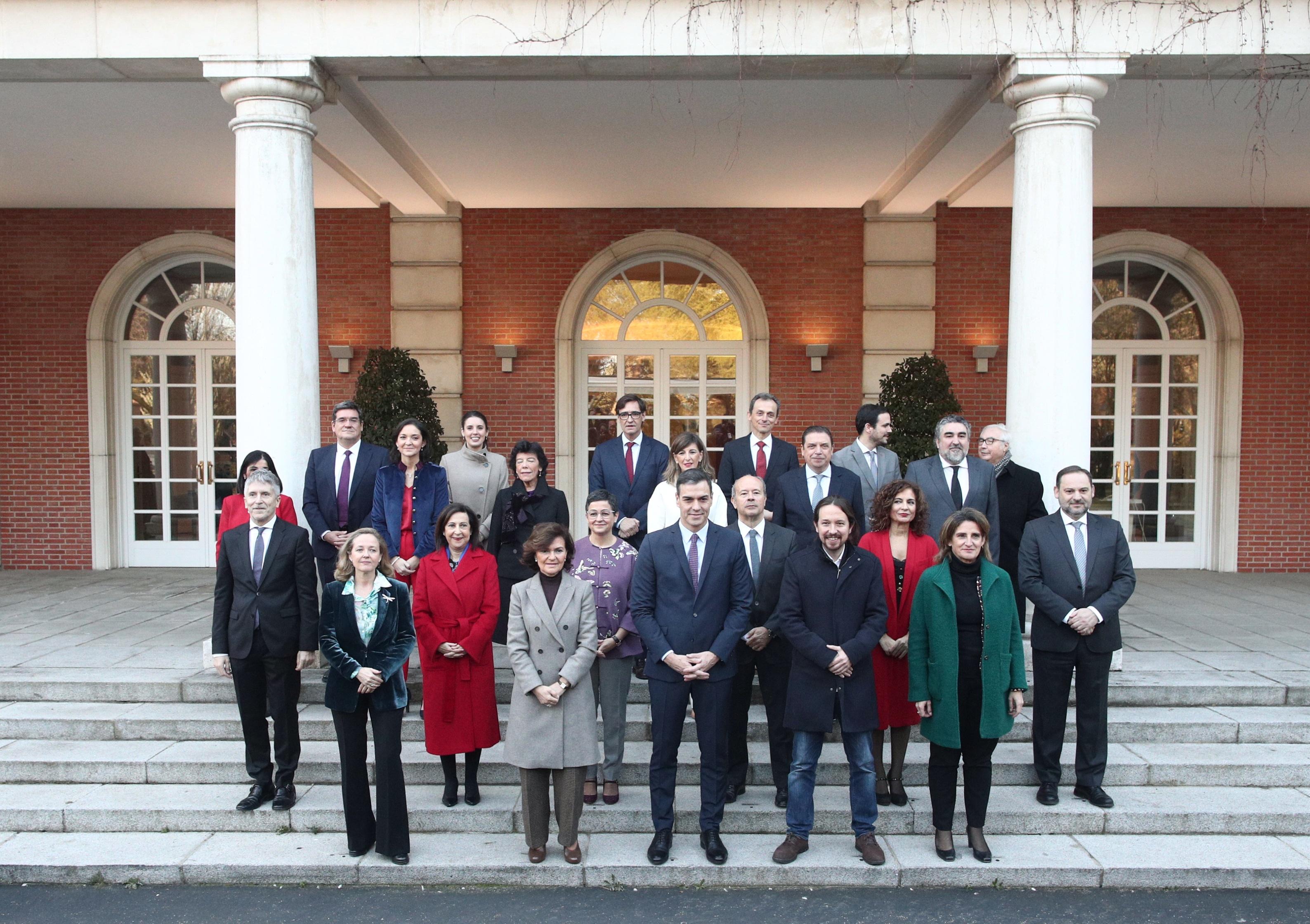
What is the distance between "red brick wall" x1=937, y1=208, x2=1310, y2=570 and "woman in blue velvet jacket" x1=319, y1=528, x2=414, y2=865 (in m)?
8.16

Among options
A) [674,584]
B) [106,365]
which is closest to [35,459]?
[106,365]

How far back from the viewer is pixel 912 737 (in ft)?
17.1

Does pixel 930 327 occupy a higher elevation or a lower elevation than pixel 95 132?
lower

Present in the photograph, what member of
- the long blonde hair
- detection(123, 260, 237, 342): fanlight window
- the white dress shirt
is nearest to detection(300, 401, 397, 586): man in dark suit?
the long blonde hair

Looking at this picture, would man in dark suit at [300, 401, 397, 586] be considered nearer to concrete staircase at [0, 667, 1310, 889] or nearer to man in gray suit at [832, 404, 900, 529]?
concrete staircase at [0, 667, 1310, 889]

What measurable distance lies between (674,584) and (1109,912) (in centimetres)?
232

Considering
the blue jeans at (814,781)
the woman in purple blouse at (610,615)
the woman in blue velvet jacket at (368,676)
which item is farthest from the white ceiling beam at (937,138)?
the woman in blue velvet jacket at (368,676)

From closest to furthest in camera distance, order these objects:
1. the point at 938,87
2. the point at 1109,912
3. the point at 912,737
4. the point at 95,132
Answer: the point at 1109,912
the point at 912,737
the point at 938,87
the point at 95,132

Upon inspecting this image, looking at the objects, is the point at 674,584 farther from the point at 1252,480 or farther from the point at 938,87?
the point at 1252,480

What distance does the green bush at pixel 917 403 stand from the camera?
30.3 feet

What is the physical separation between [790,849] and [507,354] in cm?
742

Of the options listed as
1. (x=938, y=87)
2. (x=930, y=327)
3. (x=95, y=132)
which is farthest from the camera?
(x=930, y=327)

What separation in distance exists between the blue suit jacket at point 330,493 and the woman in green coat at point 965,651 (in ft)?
10.8

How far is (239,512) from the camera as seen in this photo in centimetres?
523
